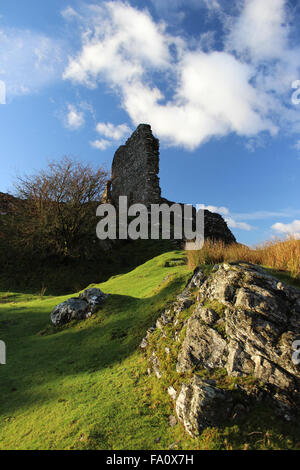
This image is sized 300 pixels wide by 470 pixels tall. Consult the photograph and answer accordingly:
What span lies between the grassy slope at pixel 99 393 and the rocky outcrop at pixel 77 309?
260 mm

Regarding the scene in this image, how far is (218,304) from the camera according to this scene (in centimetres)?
429

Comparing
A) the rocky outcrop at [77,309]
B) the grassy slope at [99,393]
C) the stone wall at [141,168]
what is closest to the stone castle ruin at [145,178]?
the stone wall at [141,168]

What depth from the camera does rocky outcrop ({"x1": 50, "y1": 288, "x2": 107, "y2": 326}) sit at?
7.27 metres

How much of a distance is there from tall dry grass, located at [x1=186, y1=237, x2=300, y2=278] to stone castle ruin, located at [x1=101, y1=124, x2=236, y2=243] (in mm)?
14502

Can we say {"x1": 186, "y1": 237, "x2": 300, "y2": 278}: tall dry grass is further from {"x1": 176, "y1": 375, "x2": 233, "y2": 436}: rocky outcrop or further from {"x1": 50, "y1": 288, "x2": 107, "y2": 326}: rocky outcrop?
{"x1": 50, "y1": 288, "x2": 107, "y2": 326}: rocky outcrop

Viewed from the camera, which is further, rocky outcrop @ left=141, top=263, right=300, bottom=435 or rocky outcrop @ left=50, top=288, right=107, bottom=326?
rocky outcrop @ left=50, top=288, right=107, bottom=326

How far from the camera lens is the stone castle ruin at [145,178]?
25.6m

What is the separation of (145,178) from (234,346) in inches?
927

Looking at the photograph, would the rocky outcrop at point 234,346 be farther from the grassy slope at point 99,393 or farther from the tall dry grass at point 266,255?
the tall dry grass at point 266,255

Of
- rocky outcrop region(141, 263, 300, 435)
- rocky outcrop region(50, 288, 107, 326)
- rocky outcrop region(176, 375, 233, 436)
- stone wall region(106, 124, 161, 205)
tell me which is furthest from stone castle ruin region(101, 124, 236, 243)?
rocky outcrop region(176, 375, 233, 436)

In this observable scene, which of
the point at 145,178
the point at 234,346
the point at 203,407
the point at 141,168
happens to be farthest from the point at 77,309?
the point at 141,168

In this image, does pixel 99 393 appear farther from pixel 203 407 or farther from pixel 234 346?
pixel 234 346

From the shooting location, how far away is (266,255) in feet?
25.2
